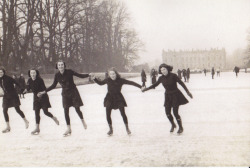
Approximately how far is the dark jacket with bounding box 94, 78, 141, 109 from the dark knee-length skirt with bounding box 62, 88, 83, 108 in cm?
40

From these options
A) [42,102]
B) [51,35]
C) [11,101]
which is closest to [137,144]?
[42,102]

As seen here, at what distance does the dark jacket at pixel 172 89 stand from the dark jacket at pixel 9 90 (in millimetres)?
2150

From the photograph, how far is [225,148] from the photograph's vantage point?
448 cm

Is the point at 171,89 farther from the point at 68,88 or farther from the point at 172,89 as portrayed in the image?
the point at 68,88

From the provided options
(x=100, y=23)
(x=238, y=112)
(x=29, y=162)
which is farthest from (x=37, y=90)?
(x=100, y=23)

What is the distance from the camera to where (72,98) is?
5.08m

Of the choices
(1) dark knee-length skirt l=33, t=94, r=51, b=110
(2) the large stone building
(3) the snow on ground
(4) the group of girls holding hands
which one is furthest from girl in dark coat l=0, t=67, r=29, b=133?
(2) the large stone building

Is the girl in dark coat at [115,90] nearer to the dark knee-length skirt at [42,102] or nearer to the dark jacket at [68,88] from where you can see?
the dark jacket at [68,88]

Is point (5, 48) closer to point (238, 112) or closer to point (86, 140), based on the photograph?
point (86, 140)

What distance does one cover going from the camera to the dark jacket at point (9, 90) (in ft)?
17.6

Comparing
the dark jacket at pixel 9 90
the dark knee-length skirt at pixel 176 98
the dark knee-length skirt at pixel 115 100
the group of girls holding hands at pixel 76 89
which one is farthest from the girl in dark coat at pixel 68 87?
the dark knee-length skirt at pixel 176 98

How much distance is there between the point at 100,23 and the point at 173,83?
8202 mm

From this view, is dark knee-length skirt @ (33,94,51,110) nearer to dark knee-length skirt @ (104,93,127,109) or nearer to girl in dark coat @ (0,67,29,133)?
girl in dark coat @ (0,67,29,133)

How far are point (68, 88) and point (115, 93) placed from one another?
72 centimetres
